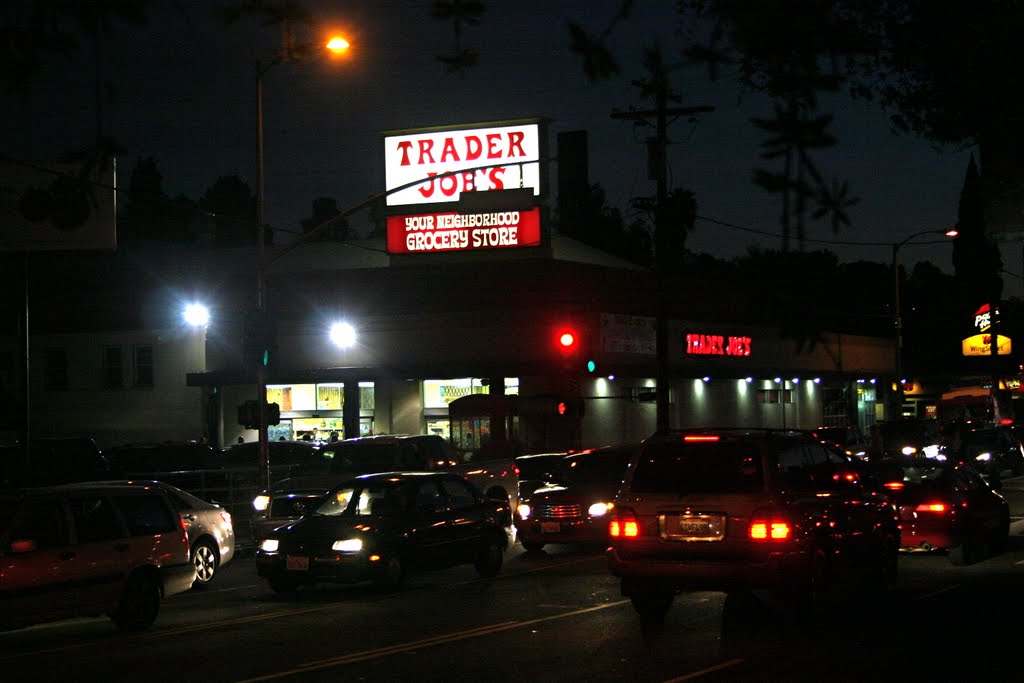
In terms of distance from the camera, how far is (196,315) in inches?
1914

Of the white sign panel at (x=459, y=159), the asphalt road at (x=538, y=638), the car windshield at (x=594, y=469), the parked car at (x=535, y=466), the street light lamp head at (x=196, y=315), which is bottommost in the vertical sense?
the asphalt road at (x=538, y=638)

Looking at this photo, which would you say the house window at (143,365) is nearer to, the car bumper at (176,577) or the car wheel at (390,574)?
the car wheel at (390,574)

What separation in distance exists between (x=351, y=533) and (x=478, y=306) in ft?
97.7

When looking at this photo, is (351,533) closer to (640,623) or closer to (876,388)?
(640,623)

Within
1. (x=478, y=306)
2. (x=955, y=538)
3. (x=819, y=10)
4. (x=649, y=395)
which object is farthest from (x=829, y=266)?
(x=478, y=306)

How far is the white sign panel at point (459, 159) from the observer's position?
157ft

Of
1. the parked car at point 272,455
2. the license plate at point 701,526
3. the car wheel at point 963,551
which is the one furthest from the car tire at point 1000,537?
the parked car at point 272,455

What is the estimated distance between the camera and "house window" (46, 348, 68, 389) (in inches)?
2003

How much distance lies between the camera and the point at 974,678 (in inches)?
412

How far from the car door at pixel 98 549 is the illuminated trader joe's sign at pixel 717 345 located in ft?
127

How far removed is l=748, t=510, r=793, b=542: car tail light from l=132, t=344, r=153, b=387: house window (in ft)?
132

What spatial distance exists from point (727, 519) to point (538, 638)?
2.17 metres

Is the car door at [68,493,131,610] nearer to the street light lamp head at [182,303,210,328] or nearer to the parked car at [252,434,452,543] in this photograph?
the parked car at [252,434,452,543]

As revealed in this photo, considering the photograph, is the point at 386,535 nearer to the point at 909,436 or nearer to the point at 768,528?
the point at 768,528
